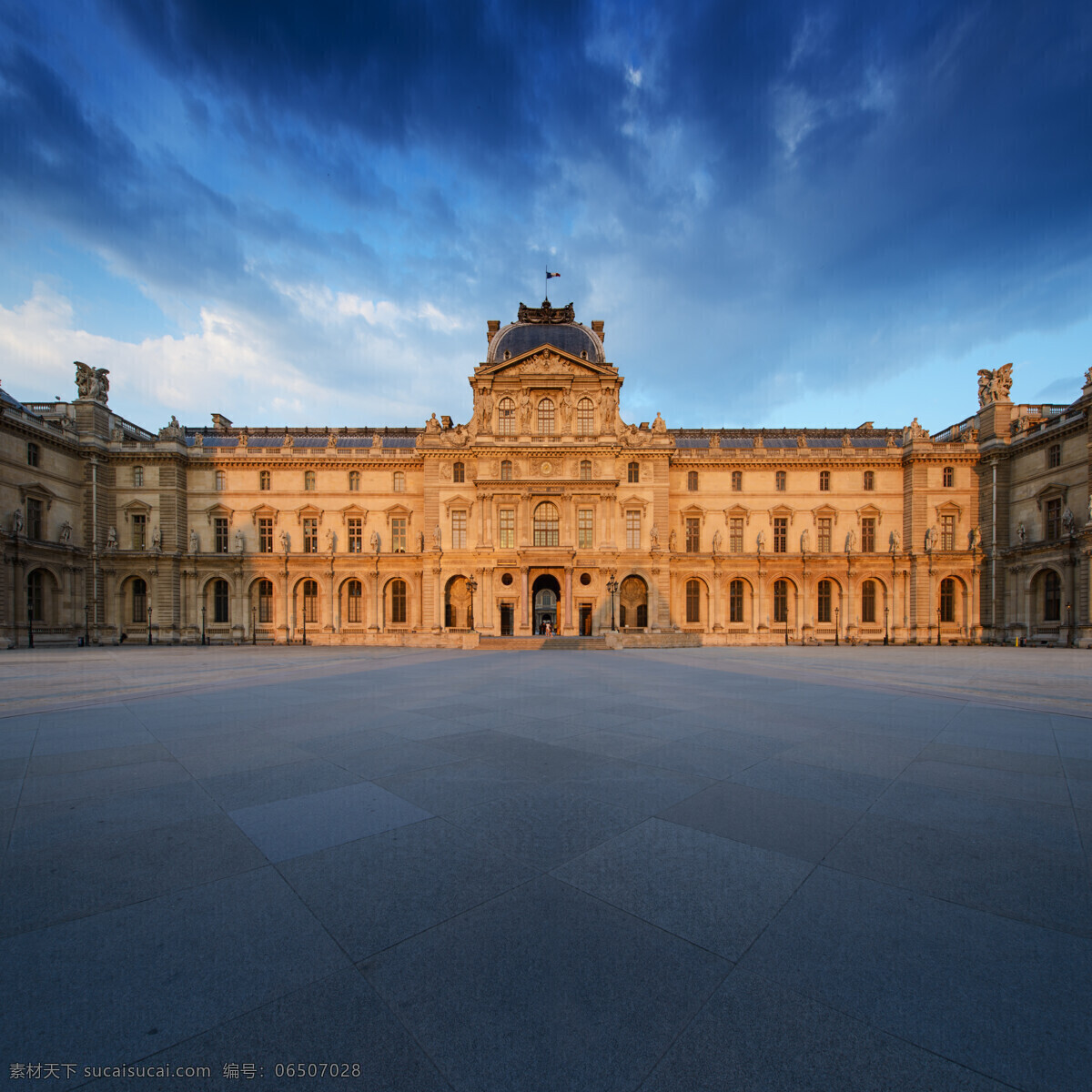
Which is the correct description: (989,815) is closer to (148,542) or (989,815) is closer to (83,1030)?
(83,1030)

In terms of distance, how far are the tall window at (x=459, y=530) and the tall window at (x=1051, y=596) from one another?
40797 millimetres

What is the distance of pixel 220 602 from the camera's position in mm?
43219

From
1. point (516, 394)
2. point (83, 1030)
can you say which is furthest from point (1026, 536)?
point (83, 1030)

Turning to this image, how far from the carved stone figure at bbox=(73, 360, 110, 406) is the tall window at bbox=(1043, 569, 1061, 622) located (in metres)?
69.6

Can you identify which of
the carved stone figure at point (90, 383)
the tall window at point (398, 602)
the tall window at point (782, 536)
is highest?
the carved stone figure at point (90, 383)

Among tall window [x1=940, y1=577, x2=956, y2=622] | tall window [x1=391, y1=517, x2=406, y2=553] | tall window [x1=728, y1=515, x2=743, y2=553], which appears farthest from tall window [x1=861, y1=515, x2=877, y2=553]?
tall window [x1=391, y1=517, x2=406, y2=553]

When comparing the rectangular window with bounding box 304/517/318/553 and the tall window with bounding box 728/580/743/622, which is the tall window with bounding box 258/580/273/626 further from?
the tall window with bounding box 728/580/743/622

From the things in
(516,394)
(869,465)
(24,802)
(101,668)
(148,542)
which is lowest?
(101,668)

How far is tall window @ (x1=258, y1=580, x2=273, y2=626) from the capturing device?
43.0 m

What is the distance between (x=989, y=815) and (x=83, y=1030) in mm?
6932

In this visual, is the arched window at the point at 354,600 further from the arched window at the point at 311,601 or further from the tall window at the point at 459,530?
the tall window at the point at 459,530

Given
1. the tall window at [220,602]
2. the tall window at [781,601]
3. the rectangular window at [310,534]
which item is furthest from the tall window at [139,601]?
the tall window at [781,601]

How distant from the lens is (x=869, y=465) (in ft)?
141

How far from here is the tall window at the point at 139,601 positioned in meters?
41.8
